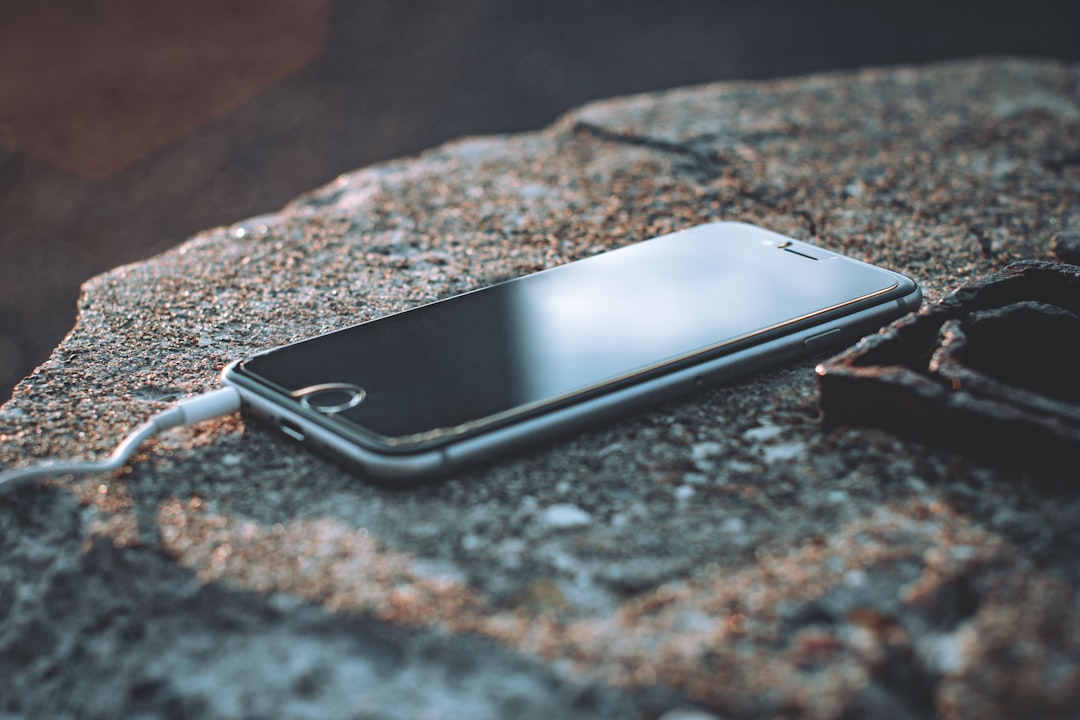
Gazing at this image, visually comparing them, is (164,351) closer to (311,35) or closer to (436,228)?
(436,228)

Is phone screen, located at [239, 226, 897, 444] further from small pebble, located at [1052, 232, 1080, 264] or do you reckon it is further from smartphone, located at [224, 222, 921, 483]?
small pebble, located at [1052, 232, 1080, 264]

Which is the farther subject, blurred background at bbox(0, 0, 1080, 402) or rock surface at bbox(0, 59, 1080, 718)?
blurred background at bbox(0, 0, 1080, 402)

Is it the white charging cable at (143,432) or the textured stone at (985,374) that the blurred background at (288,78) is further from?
the textured stone at (985,374)

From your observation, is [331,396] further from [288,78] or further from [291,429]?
[288,78]

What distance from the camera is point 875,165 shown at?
142 centimetres

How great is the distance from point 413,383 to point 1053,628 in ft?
1.46

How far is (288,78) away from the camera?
10.9 ft

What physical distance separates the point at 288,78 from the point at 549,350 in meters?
2.80

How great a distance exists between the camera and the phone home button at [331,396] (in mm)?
743

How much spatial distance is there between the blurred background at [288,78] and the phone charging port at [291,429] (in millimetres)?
1457

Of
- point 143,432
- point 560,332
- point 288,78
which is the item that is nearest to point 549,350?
point 560,332

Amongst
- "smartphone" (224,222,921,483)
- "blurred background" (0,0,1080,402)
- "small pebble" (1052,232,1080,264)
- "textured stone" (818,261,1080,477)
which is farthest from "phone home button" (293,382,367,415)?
"blurred background" (0,0,1080,402)

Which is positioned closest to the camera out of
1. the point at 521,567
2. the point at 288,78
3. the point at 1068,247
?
the point at 521,567

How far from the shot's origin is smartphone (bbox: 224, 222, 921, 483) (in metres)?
0.72
